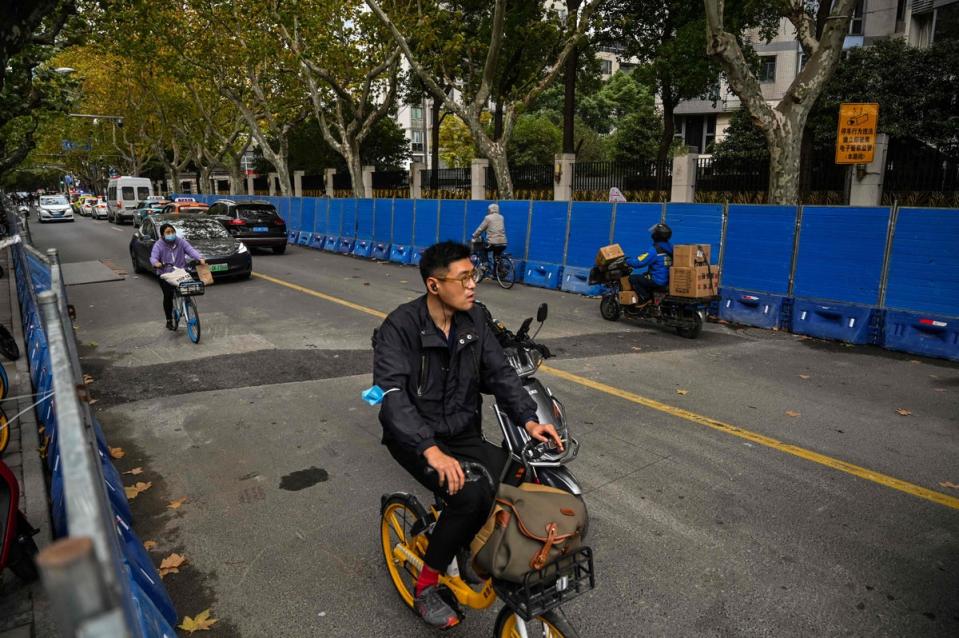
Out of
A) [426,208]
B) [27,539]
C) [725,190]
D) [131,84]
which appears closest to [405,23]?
[426,208]

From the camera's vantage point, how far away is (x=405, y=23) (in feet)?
67.3

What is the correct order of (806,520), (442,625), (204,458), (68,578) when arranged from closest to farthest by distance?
(68,578), (442,625), (806,520), (204,458)

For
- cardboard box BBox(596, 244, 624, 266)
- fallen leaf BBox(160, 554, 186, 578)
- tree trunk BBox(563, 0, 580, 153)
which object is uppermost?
tree trunk BBox(563, 0, 580, 153)

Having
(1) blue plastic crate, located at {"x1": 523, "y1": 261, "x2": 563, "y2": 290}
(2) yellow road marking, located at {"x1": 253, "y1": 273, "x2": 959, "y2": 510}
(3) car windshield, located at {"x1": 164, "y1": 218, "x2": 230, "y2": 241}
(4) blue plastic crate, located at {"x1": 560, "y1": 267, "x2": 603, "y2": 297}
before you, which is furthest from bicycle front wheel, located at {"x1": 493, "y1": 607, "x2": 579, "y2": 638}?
(3) car windshield, located at {"x1": 164, "y1": 218, "x2": 230, "y2": 241}

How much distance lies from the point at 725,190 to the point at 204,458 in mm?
18233

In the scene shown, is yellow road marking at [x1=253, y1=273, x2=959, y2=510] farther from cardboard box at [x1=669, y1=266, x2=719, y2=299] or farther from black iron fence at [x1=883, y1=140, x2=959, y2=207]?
black iron fence at [x1=883, y1=140, x2=959, y2=207]

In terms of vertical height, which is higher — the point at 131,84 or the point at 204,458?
the point at 131,84

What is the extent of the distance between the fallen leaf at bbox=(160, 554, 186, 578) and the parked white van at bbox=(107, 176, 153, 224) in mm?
40196

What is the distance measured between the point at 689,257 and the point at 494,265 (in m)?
6.18

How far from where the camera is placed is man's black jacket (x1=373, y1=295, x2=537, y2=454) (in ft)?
9.62

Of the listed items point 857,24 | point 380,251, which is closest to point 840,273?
point 380,251

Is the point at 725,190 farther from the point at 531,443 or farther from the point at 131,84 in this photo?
the point at 131,84

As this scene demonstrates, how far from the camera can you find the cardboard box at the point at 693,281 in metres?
9.41

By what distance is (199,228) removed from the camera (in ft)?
49.7
